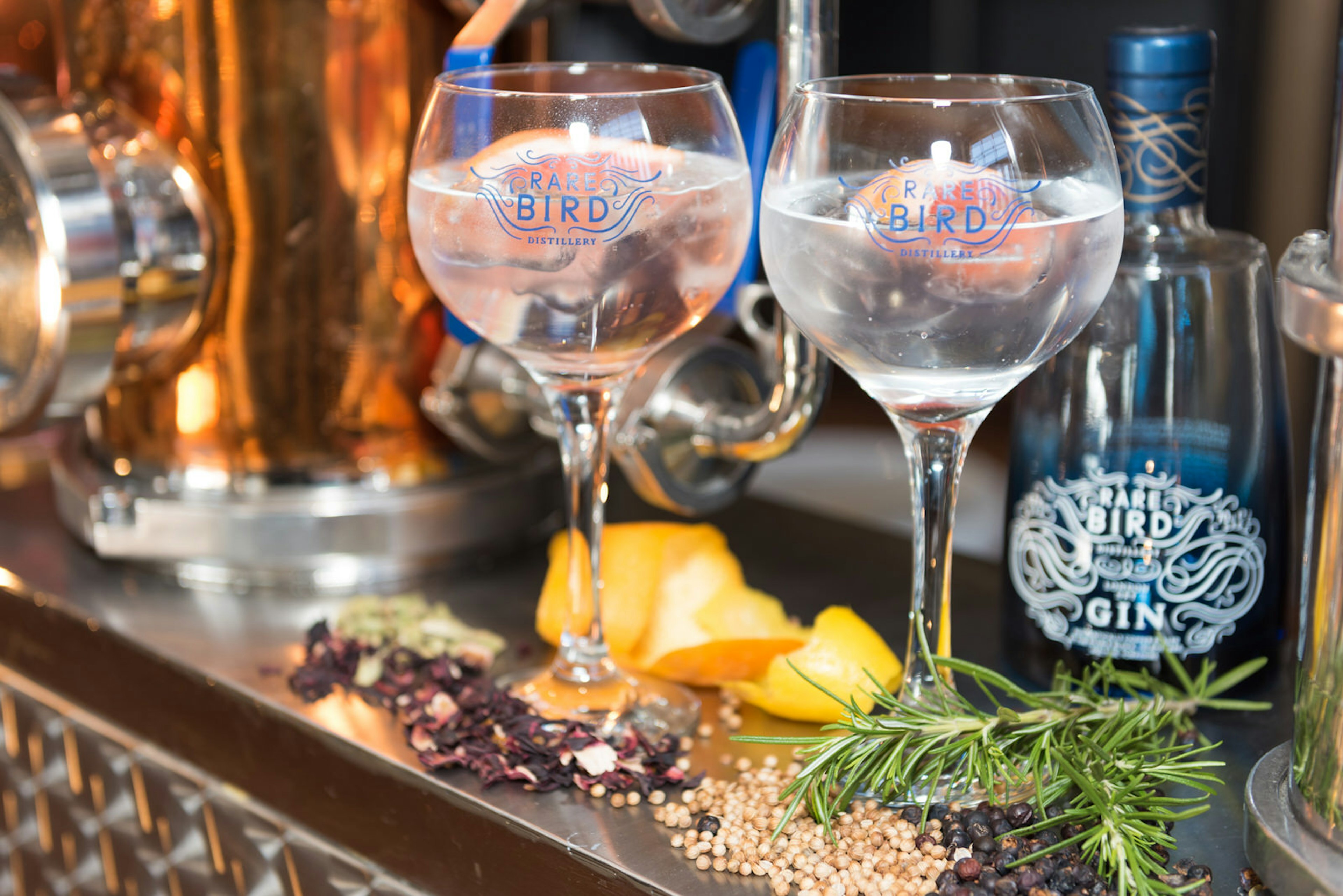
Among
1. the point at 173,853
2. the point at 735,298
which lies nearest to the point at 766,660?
the point at 735,298

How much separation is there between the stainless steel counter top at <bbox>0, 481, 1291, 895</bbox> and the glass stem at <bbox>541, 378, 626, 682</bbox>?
0.06 meters

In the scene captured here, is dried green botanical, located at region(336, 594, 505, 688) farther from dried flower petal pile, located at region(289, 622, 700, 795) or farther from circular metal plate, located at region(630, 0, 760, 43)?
circular metal plate, located at region(630, 0, 760, 43)

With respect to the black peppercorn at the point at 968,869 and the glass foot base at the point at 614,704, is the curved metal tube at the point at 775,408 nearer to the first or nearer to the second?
the glass foot base at the point at 614,704

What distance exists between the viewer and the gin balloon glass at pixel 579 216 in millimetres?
521

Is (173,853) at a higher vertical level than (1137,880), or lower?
lower

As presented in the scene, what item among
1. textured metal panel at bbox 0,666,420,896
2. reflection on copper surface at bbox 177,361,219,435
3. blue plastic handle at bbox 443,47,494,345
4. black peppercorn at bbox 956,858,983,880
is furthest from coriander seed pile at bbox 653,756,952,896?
reflection on copper surface at bbox 177,361,219,435

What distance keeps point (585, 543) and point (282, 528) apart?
8.5 inches

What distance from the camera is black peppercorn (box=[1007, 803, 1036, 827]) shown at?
0.52m

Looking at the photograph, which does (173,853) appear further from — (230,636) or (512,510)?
(512,510)

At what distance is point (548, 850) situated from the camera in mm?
537

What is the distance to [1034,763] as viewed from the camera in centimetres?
52

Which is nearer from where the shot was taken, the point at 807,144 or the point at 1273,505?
the point at 807,144

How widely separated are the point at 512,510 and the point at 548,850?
0.32 meters

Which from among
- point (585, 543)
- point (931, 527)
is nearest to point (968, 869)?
point (931, 527)
